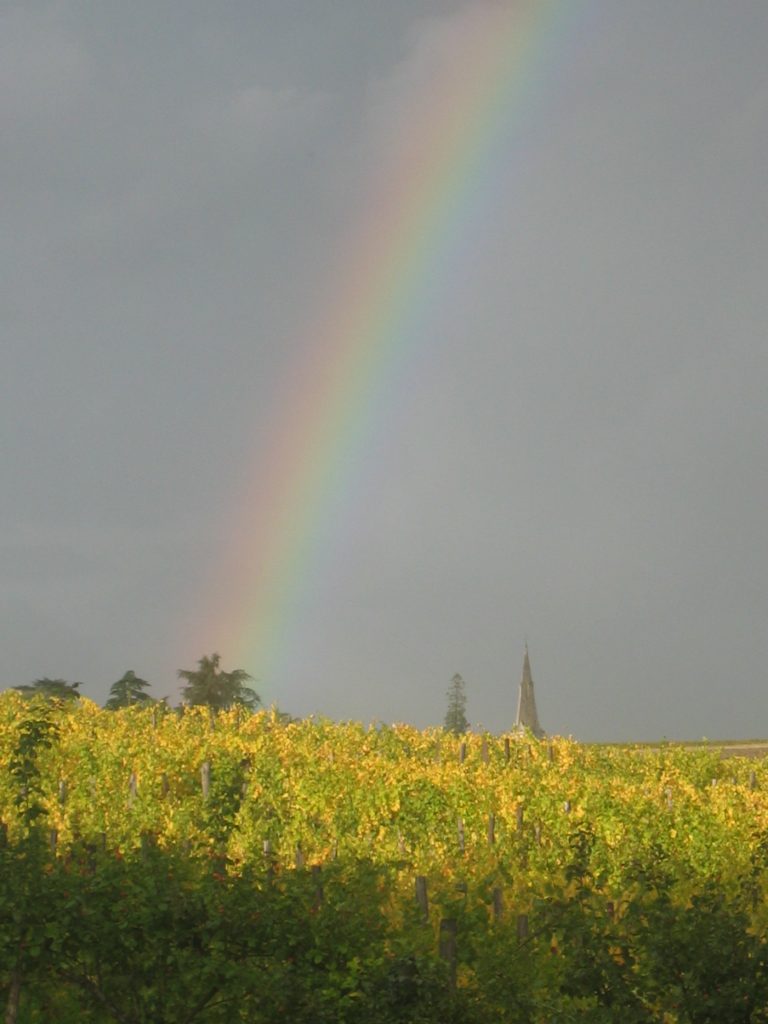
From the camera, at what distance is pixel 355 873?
32.8ft

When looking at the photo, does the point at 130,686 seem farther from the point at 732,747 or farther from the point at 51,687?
the point at 732,747

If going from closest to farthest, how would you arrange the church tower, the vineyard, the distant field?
the vineyard < the distant field < the church tower

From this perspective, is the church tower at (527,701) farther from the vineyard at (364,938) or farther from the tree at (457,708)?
the vineyard at (364,938)

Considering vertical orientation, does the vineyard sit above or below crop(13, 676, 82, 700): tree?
below

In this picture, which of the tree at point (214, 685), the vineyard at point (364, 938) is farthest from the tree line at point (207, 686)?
the vineyard at point (364, 938)

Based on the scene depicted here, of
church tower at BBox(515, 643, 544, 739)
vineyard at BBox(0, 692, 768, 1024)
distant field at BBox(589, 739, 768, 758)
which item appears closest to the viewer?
vineyard at BBox(0, 692, 768, 1024)

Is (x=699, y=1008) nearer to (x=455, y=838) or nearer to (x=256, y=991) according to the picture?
(x=256, y=991)

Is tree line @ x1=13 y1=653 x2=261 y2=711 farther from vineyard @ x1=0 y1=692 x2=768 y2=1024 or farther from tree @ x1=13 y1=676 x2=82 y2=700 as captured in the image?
vineyard @ x1=0 y1=692 x2=768 y2=1024

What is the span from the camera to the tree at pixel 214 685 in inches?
1577


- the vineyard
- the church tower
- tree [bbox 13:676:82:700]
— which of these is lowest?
the vineyard

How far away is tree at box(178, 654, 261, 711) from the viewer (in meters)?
40.1

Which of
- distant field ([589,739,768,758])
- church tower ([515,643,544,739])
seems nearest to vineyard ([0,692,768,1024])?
distant field ([589,739,768,758])

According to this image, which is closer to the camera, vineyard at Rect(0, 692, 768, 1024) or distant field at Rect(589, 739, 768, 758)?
vineyard at Rect(0, 692, 768, 1024)

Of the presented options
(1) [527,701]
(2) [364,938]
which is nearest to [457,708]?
(1) [527,701]
